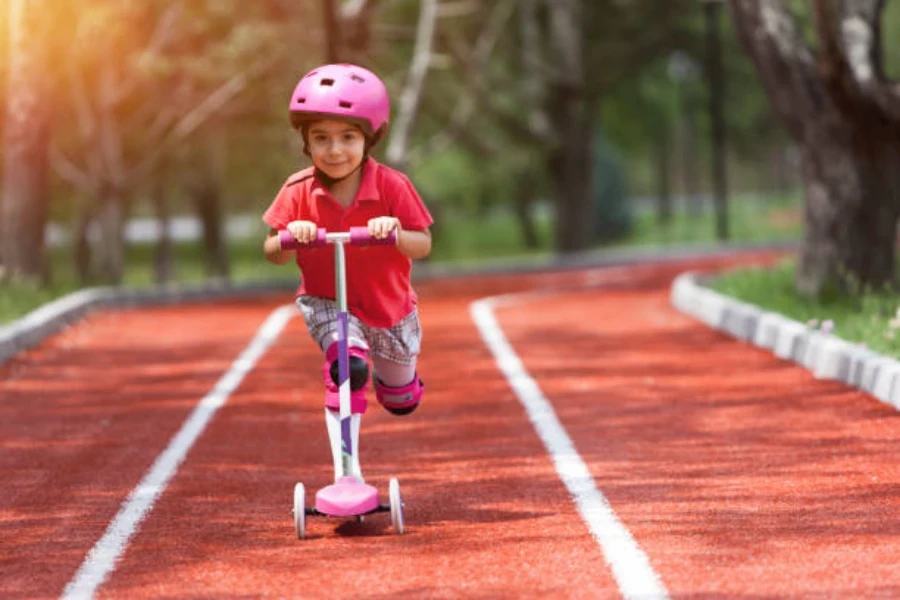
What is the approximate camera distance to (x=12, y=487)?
9.93m

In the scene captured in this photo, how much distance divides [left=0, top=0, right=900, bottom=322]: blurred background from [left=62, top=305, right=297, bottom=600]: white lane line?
10.4 metres

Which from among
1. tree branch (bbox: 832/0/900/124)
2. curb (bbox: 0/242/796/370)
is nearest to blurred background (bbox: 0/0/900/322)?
curb (bbox: 0/242/796/370)

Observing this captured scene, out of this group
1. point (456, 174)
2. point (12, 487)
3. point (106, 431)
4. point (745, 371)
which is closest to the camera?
point (12, 487)

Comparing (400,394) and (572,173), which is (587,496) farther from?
(572,173)

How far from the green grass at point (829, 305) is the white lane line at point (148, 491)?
456 centimetres

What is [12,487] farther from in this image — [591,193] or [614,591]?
[591,193]

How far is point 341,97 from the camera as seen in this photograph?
7.88 m

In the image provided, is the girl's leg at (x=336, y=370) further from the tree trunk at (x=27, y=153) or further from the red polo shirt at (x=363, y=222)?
the tree trunk at (x=27, y=153)

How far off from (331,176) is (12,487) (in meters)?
2.83

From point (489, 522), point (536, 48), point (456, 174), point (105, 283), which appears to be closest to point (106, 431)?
point (489, 522)

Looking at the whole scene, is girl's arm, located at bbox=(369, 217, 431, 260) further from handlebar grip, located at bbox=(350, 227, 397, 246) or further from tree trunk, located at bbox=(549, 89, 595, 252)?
tree trunk, located at bbox=(549, 89, 595, 252)

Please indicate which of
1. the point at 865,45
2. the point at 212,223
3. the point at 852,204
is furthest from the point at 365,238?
the point at 212,223

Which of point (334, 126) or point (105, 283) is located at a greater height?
point (334, 126)

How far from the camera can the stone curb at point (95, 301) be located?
18281 millimetres
